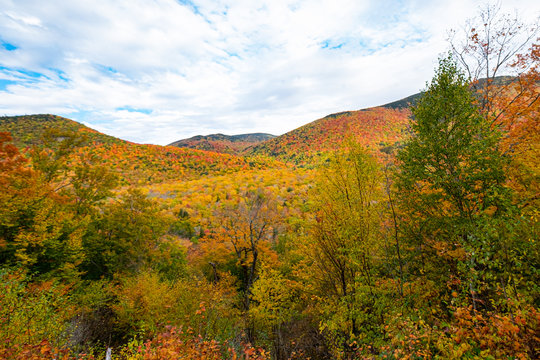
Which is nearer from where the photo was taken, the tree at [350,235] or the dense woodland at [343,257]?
the dense woodland at [343,257]

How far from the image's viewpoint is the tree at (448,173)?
769cm

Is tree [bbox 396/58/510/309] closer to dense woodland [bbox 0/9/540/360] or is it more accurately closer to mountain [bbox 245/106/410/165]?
dense woodland [bbox 0/9/540/360]

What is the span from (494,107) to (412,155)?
338 inches

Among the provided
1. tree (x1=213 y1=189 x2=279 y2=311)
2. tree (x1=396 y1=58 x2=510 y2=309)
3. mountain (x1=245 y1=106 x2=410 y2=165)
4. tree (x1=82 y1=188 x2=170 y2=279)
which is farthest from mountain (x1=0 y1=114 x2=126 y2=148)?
mountain (x1=245 y1=106 x2=410 y2=165)

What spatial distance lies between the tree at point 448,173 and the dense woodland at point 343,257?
6 cm

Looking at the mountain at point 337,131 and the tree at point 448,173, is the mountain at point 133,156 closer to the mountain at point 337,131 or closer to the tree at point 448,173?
the mountain at point 337,131

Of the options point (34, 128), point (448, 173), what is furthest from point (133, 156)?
point (448, 173)

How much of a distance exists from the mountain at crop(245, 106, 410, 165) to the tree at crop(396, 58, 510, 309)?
239 feet

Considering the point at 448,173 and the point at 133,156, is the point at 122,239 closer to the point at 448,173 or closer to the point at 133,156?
the point at 448,173

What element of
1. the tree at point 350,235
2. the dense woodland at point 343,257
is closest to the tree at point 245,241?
the dense woodland at point 343,257

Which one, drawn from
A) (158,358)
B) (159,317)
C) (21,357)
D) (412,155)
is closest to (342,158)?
(412,155)

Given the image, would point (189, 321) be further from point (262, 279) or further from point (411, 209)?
point (411, 209)

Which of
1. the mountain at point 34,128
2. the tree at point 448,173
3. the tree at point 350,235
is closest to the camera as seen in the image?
the tree at point 448,173

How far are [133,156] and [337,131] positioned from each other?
3228 inches
